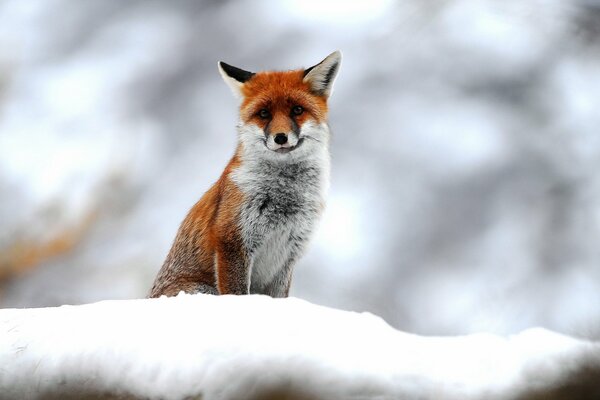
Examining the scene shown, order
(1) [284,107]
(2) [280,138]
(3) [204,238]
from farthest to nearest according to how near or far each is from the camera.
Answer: (3) [204,238] → (1) [284,107] → (2) [280,138]

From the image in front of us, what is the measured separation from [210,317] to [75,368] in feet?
2.36

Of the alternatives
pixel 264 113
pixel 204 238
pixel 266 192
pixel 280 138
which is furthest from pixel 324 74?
pixel 204 238

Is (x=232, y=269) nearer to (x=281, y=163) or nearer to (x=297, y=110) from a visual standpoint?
(x=281, y=163)

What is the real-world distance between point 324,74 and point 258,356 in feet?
9.41

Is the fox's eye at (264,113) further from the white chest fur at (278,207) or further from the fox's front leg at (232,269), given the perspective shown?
the fox's front leg at (232,269)

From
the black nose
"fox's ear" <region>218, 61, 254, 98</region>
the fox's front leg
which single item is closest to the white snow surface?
the fox's front leg

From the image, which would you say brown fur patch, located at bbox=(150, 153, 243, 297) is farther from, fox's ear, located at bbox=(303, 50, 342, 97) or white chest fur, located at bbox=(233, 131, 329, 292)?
fox's ear, located at bbox=(303, 50, 342, 97)

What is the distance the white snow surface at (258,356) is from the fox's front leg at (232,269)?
1.00 metres

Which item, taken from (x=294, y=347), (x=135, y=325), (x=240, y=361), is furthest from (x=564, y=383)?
(x=135, y=325)

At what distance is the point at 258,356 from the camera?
3.34m

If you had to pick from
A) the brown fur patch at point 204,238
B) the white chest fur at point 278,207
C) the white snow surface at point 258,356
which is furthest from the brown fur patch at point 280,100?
the white snow surface at point 258,356

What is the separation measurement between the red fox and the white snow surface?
1189 mm

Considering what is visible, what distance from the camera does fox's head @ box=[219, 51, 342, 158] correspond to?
5359 mm

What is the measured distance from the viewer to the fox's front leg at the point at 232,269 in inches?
209
